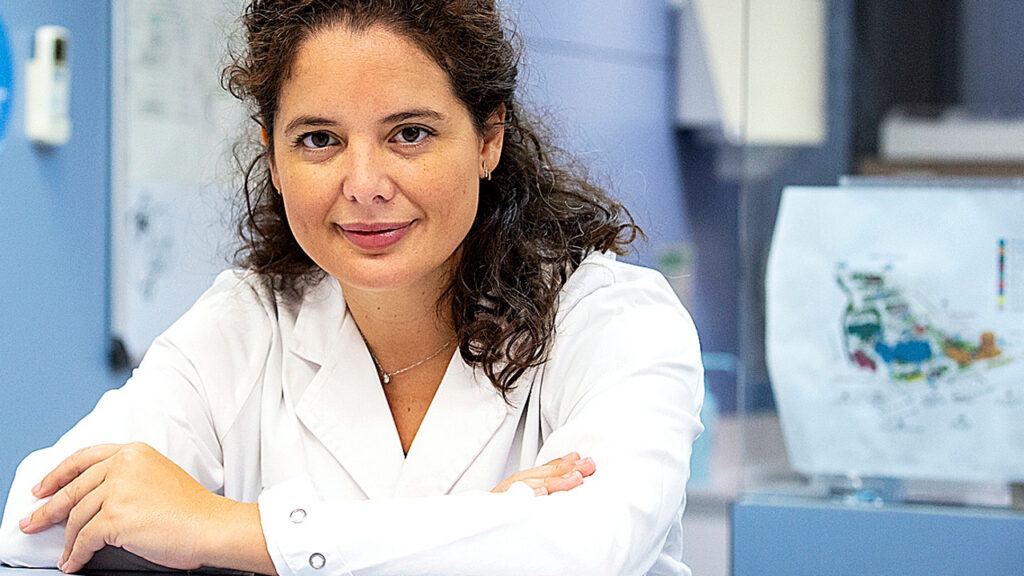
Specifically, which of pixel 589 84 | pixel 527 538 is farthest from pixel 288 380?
pixel 589 84

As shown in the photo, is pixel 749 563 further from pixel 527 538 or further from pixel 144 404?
pixel 144 404

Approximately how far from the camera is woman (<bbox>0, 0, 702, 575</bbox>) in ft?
3.87

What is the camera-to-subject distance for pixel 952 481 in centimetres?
160

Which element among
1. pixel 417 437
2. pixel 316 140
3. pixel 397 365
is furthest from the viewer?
pixel 397 365

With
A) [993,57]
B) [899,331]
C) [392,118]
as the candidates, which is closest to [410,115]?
[392,118]

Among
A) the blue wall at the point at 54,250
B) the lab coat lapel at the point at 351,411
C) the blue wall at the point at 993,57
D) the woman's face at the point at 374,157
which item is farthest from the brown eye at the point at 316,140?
the blue wall at the point at 54,250

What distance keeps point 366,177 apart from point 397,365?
0.36 m

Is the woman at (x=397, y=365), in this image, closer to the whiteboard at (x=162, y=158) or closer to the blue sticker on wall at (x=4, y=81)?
the blue sticker on wall at (x=4, y=81)

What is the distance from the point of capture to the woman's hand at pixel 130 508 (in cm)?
119

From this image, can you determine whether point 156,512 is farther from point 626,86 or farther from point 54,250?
point 626,86

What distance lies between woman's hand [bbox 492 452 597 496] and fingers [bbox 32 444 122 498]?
1.46ft

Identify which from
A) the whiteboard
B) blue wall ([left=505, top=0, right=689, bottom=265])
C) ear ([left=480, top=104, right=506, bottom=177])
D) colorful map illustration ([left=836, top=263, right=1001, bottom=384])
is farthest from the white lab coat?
blue wall ([left=505, top=0, right=689, bottom=265])

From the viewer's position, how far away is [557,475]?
1241mm

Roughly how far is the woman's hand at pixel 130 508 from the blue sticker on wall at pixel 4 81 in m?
1.58
